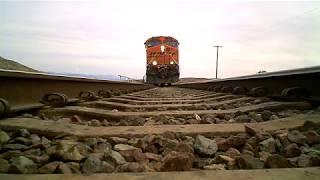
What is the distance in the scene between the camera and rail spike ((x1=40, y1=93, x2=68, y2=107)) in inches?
152

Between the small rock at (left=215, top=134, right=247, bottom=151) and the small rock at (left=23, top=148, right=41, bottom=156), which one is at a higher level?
the small rock at (left=215, top=134, right=247, bottom=151)

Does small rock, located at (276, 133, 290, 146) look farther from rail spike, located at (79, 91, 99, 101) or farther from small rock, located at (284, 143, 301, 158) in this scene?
rail spike, located at (79, 91, 99, 101)

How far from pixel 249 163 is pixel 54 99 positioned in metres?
2.85

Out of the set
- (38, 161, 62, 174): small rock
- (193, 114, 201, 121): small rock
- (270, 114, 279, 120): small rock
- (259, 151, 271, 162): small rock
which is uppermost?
(270, 114, 279, 120): small rock

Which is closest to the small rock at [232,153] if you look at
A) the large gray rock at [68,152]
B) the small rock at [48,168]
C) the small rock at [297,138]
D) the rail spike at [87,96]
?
the small rock at [297,138]

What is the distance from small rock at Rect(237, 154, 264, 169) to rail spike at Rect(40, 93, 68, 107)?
2703mm

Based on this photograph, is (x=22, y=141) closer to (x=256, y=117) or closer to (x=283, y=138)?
(x=283, y=138)

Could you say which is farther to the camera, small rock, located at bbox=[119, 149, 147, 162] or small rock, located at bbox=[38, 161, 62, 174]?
small rock, located at bbox=[119, 149, 147, 162]

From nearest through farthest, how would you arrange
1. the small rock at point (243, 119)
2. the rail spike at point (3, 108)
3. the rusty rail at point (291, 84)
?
the rail spike at point (3, 108), the small rock at point (243, 119), the rusty rail at point (291, 84)

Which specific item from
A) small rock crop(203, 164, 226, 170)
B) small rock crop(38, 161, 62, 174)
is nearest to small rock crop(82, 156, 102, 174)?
small rock crop(38, 161, 62, 174)

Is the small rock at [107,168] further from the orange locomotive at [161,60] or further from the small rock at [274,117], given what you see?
the orange locomotive at [161,60]

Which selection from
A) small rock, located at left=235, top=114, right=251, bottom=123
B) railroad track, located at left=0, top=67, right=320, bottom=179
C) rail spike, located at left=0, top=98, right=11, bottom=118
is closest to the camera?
railroad track, located at left=0, top=67, right=320, bottom=179

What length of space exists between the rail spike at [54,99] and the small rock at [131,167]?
2.47 meters

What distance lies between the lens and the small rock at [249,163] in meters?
1.54
